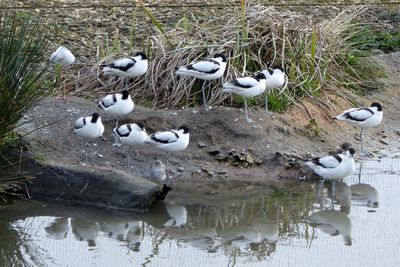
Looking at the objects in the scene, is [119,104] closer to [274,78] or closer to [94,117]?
[94,117]

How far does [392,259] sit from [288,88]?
4731 mm

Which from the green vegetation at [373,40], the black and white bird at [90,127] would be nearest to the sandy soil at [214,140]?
the black and white bird at [90,127]

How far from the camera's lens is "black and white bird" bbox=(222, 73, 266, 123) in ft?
40.5

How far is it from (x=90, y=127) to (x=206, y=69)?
1.81 m

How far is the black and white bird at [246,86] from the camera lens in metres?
12.3

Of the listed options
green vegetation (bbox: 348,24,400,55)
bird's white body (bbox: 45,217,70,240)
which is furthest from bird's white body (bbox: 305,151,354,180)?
green vegetation (bbox: 348,24,400,55)

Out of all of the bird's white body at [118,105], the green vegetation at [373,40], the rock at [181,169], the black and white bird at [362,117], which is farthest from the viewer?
the green vegetation at [373,40]

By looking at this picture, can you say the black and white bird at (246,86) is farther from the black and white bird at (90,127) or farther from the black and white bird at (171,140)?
Answer: the black and white bird at (90,127)

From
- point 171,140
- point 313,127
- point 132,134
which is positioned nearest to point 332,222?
point 171,140

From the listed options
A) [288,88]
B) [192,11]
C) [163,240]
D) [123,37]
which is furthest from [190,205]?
[192,11]

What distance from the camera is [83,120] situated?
1148cm

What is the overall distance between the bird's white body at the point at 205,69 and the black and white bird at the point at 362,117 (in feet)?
Answer: 5.06

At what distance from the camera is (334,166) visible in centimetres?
1133

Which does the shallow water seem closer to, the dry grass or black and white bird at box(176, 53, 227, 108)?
black and white bird at box(176, 53, 227, 108)
